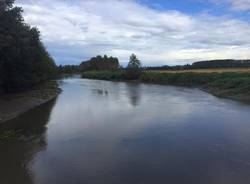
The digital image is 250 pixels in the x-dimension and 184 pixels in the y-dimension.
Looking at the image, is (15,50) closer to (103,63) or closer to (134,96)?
(134,96)

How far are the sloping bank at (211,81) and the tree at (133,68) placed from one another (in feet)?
8.83

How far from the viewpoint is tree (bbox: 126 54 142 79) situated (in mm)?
85781

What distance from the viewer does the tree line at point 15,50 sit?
77.6 ft

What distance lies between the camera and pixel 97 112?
26.1 meters

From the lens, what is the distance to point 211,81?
56.8 m

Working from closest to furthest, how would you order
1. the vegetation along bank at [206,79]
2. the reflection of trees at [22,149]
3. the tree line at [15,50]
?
the reflection of trees at [22,149] < the tree line at [15,50] < the vegetation along bank at [206,79]

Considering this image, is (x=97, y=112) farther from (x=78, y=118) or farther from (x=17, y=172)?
(x=17, y=172)

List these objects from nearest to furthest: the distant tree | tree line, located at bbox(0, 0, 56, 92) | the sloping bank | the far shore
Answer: tree line, located at bbox(0, 0, 56, 92) < the sloping bank < the far shore < the distant tree

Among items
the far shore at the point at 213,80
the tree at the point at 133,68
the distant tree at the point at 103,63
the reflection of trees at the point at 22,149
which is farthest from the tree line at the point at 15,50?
the distant tree at the point at 103,63

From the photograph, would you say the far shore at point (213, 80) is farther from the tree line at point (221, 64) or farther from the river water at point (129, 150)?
the river water at point (129, 150)

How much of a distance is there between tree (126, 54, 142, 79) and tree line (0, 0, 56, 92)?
43.4 meters

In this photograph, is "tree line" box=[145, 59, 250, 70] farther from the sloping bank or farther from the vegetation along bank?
the sloping bank

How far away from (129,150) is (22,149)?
4.67 meters

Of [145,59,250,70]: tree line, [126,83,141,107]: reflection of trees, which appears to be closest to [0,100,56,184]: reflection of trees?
[126,83,141,107]: reflection of trees
